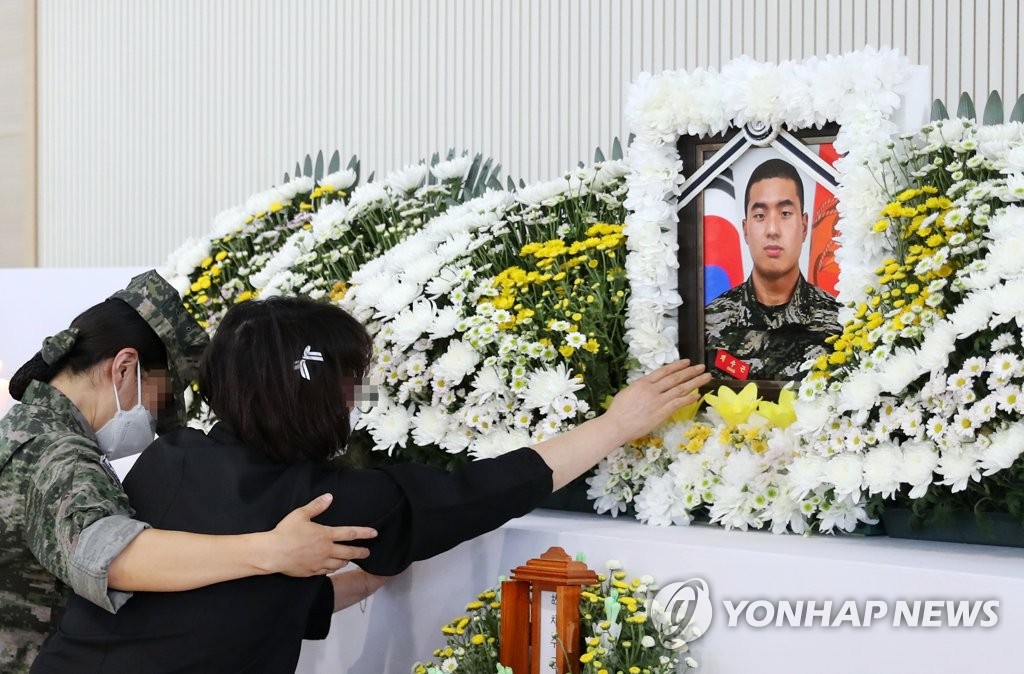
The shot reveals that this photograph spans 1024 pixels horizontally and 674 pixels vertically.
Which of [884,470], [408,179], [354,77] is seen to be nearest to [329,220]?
[408,179]

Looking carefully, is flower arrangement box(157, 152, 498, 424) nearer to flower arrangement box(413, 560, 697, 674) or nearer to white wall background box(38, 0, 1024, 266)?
flower arrangement box(413, 560, 697, 674)

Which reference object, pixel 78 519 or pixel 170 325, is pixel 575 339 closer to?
pixel 170 325

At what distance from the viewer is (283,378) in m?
1.70

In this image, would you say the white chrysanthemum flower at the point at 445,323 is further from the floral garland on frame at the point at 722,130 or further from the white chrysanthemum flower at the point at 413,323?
the floral garland on frame at the point at 722,130

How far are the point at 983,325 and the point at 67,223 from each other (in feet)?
17.6

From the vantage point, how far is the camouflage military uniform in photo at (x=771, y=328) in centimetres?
200

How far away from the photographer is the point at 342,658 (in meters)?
2.21

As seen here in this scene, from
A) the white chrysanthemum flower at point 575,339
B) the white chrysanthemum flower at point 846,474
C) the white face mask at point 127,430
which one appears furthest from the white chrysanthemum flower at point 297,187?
the white chrysanthemum flower at point 846,474

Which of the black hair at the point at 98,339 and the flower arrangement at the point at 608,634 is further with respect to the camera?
the black hair at the point at 98,339

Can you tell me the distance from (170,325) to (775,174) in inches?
43.0

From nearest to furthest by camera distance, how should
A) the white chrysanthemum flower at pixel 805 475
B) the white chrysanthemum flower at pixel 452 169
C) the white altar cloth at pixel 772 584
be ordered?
the white altar cloth at pixel 772 584
the white chrysanthemum flower at pixel 805 475
the white chrysanthemum flower at pixel 452 169

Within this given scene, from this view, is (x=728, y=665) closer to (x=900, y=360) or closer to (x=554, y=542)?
(x=554, y=542)

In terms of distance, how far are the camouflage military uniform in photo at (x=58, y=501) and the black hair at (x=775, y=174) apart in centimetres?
100

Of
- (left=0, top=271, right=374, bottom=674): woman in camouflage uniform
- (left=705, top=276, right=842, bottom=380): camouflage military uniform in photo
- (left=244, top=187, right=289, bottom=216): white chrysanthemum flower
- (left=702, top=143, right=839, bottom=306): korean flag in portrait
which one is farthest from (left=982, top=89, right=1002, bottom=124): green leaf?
(left=244, top=187, right=289, bottom=216): white chrysanthemum flower
